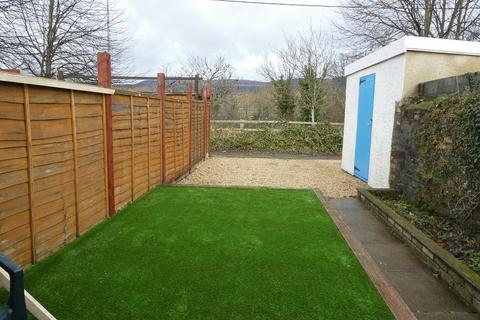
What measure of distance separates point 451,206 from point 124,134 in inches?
172

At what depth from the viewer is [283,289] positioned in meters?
2.73

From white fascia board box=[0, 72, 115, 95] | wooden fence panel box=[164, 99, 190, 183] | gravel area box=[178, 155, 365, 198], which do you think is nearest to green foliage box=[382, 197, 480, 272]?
gravel area box=[178, 155, 365, 198]

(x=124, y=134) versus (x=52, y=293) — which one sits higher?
(x=124, y=134)

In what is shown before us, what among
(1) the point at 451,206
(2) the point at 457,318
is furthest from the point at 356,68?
(2) the point at 457,318

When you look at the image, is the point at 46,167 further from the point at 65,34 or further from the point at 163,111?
the point at 65,34

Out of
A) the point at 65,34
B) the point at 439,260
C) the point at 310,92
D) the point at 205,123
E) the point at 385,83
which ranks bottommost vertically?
the point at 439,260

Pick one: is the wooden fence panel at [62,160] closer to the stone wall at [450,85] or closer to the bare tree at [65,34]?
the stone wall at [450,85]

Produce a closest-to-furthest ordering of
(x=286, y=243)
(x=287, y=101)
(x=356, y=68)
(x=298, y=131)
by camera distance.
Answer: (x=286, y=243)
(x=356, y=68)
(x=298, y=131)
(x=287, y=101)

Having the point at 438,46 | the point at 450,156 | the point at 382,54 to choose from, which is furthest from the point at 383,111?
the point at 450,156

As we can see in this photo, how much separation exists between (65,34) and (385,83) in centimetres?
1059

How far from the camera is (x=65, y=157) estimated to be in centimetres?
344

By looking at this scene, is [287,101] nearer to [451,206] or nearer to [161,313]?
[451,206]

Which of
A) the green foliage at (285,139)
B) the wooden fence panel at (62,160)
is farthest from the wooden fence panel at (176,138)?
the green foliage at (285,139)

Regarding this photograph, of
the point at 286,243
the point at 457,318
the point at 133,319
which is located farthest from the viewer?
the point at 286,243
